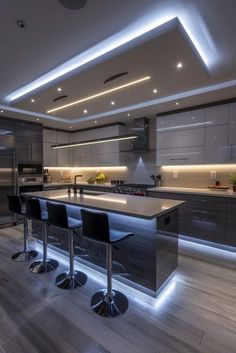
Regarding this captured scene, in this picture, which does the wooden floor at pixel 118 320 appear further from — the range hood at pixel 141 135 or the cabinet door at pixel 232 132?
the range hood at pixel 141 135

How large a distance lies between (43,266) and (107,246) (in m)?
1.37

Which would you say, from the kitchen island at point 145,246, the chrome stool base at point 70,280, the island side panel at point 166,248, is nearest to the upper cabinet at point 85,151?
the kitchen island at point 145,246

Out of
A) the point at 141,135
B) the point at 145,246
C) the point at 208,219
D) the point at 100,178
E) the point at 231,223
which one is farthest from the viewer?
the point at 100,178

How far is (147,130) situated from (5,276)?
4.14 meters

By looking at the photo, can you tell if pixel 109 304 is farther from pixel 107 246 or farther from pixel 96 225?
pixel 96 225

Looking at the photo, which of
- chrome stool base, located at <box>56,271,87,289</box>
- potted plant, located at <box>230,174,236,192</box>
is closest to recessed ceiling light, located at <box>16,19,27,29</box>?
chrome stool base, located at <box>56,271,87,289</box>

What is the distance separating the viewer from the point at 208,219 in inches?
142

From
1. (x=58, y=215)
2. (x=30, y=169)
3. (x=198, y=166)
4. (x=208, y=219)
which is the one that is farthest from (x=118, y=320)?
(x=30, y=169)

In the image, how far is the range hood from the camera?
195 inches

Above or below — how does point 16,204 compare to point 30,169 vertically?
below

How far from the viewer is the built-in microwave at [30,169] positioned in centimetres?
517

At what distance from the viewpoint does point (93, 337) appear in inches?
68.2

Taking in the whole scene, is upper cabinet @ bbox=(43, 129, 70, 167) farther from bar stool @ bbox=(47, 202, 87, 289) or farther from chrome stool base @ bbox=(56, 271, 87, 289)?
chrome stool base @ bbox=(56, 271, 87, 289)

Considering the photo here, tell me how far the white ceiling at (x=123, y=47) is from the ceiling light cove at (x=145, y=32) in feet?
0.03
